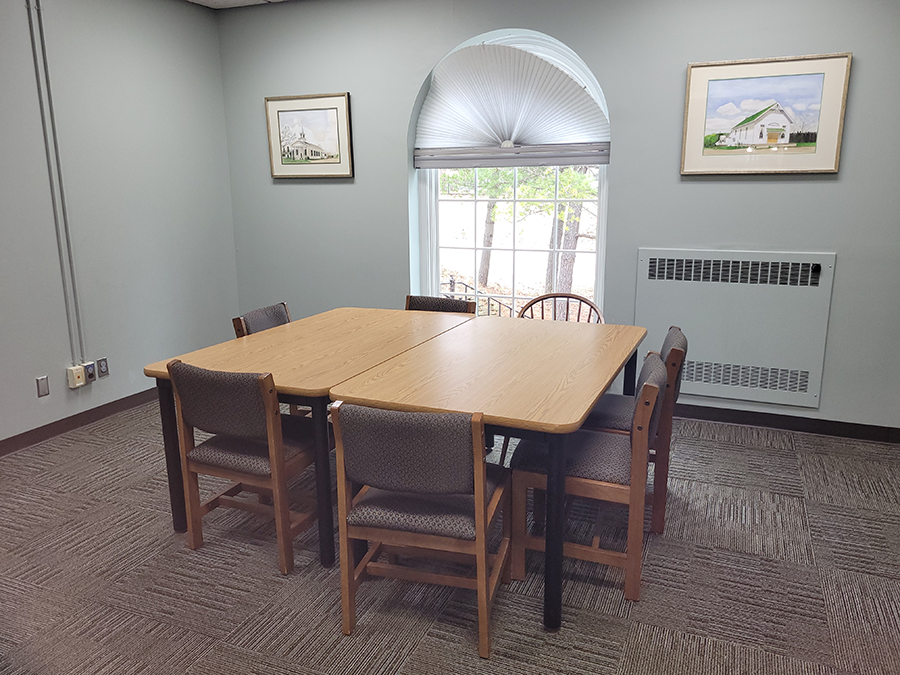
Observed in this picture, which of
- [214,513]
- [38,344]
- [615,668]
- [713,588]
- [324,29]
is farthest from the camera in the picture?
[324,29]

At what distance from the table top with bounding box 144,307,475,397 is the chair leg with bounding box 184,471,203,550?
0.41 m

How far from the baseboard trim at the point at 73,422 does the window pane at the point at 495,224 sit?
2550 millimetres

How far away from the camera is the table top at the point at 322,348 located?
2.32 m

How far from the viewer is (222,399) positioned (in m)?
2.16

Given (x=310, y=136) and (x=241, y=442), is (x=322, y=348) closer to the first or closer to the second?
(x=241, y=442)

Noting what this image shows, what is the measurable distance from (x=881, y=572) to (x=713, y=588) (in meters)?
0.67

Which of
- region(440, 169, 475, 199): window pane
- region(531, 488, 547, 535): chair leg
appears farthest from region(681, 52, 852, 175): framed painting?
region(531, 488, 547, 535): chair leg

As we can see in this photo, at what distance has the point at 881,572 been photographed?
2357 mm

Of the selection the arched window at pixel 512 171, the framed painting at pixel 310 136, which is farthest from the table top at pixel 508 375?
the framed painting at pixel 310 136

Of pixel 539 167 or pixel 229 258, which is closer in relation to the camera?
pixel 539 167

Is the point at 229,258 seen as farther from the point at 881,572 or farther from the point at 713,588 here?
the point at 881,572

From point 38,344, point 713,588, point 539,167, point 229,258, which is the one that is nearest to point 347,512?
point 713,588

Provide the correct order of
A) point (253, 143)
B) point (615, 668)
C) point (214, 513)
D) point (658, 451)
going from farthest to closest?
point (253, 143) → point (214, 513) → point (658, 451) → point (615, 668)

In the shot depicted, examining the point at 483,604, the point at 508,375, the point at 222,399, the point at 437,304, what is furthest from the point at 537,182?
the point at 483,604
